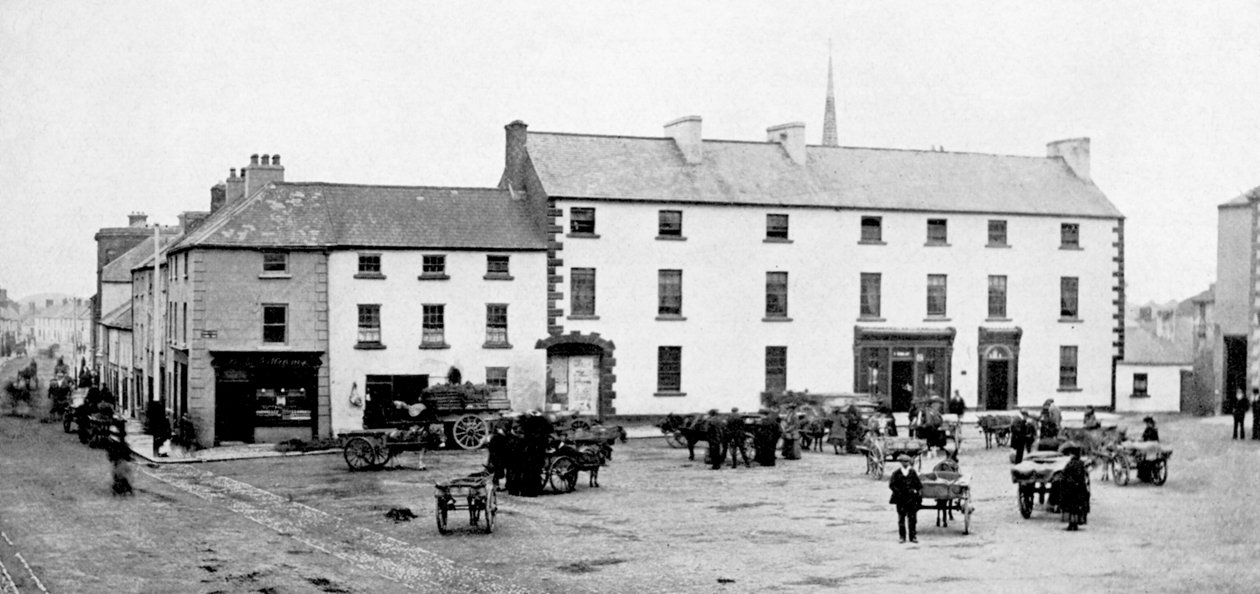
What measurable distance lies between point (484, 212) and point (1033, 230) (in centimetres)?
2192

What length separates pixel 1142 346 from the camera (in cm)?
6694

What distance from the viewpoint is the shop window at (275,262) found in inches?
1564

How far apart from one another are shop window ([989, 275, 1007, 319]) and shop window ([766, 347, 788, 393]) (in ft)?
29.8

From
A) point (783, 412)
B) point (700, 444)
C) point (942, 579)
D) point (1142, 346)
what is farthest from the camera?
point (1142, 346)

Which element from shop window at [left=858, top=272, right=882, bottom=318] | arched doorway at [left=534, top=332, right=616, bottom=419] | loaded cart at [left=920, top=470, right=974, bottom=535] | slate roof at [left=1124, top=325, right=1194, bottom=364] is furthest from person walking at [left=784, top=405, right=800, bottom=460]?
slate roof at [left=1124, top=325, right=1194, bottom=364]

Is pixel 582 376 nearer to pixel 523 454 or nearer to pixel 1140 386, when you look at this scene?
pixel 523 454

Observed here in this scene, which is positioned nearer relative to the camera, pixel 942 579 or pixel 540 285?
pixel 942 579

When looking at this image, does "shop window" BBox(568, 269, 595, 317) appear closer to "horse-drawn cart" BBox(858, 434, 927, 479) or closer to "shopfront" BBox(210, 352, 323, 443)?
"shopfront" BBox(210, 352, 323, 443)

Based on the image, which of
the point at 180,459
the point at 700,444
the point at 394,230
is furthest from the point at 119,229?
the point at 700,444

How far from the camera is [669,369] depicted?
146 ft

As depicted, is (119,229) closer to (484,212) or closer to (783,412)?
(484,212)

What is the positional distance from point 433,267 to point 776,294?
1295cm

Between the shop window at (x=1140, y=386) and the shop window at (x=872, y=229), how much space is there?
13.0 metres

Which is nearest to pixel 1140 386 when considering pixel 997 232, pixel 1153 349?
pixel 997 232
